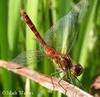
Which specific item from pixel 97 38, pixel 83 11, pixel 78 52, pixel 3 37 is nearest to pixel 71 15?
pixel 83 11

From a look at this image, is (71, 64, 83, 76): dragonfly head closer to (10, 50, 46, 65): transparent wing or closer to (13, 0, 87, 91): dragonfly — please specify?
(13, 0, 87, 91): dragonfly

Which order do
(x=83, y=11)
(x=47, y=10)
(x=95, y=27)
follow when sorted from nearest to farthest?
1. (x=83, y=11)
2. (x=47, y=10)
3. (x=95, y=27)

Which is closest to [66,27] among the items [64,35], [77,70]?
[64,35]

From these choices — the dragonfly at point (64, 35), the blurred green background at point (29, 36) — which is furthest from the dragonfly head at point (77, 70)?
the blurred green background at point (29, 36)

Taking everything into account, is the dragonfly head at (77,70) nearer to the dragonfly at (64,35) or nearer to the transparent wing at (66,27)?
the dragonfly at (64,35)

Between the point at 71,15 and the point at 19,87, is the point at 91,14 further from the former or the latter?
the point at 19,87

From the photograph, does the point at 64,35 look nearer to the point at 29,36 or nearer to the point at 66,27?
the point at 66,27
